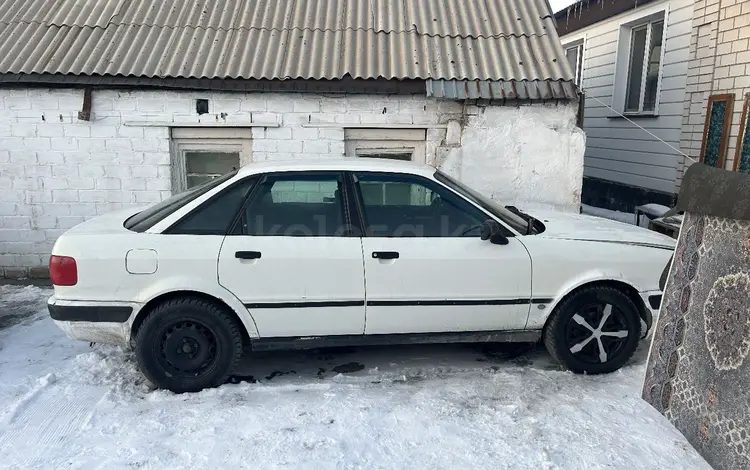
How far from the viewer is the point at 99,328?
337cm

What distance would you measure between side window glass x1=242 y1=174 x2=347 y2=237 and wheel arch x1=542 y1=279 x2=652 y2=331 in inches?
62.8

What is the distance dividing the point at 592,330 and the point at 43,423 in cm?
364

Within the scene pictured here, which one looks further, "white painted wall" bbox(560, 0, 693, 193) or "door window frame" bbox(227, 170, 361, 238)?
"white painted wall" bbox(560, 0, 693, 193)

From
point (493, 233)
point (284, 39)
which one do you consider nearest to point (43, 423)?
point (493, 233)

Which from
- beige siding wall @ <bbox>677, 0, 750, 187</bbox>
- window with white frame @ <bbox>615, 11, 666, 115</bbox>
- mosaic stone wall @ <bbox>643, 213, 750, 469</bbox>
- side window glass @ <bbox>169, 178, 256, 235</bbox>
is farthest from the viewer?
window with white frame @ <bbox>615, 11, 666, 115</bbox>

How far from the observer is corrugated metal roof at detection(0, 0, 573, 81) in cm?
558

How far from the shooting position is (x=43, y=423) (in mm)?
3104

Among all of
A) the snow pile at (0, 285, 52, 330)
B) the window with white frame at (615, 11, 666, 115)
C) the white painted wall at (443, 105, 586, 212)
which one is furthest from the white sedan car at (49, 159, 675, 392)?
the window with white frame at (615, 11, 666, 115)

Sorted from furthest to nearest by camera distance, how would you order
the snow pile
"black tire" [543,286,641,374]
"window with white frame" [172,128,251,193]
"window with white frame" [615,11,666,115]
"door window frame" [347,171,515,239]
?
"window with white frame" [615,11,666,115]
"window with white frame" [172,128,251,193]
the snow pile
"black tire" [543,286,641,374]
"door window frame" [347,171,515,239]

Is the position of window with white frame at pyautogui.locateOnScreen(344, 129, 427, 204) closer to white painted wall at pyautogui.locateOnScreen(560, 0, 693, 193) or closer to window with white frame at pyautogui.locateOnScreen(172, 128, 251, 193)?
window with white frame at pyautogui.locateOnScreen(172, 128, 251, 193)

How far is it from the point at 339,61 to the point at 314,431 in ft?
13.6

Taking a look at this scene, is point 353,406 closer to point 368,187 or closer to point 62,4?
point 368,187

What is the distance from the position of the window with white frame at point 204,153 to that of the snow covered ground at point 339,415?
2.46 m

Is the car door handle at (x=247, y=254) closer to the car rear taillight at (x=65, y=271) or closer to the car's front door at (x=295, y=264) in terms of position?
the car's front door at (x=295, y=264)
